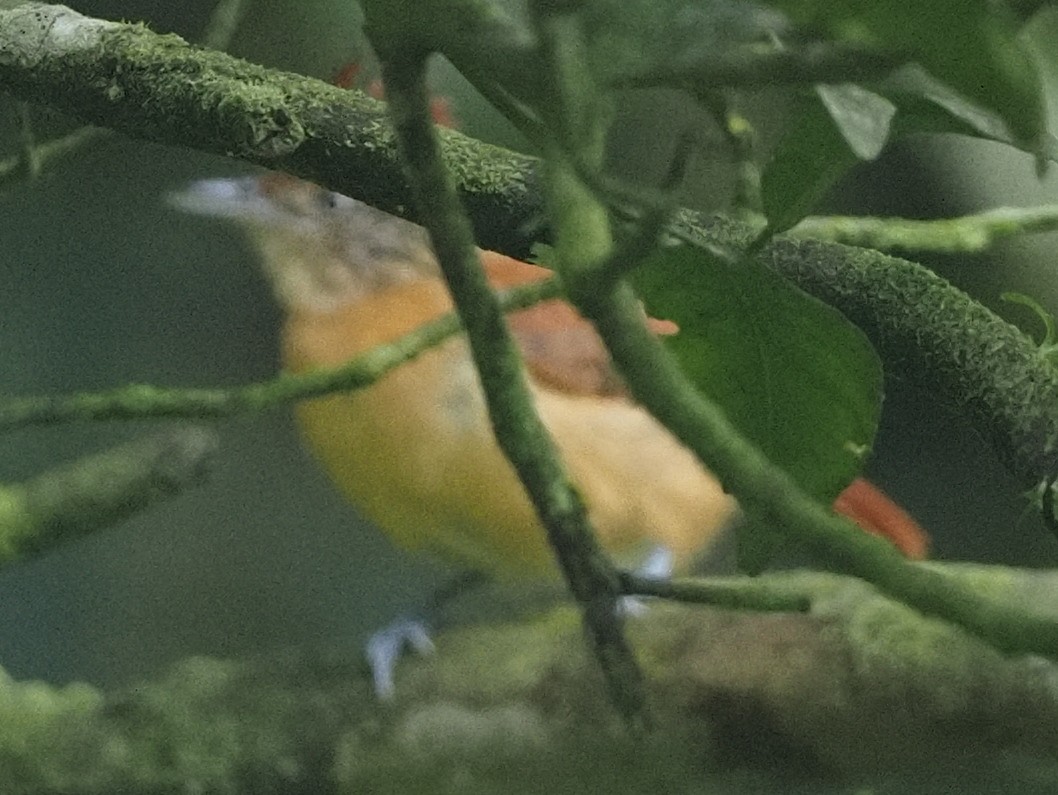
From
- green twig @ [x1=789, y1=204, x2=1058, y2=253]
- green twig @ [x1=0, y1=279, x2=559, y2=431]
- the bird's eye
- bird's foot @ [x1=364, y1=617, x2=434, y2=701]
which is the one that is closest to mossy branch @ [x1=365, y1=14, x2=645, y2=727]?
green twig @ [x1=0, y1=279, x2=559, y2=431]

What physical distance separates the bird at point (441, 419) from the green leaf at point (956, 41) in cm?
68

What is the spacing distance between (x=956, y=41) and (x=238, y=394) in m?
0.27

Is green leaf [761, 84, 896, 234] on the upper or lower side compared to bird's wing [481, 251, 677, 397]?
upper

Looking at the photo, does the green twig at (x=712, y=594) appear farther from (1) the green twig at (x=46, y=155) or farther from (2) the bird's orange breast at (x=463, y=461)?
(2) the bird's orange breast at (x=463, y=461)

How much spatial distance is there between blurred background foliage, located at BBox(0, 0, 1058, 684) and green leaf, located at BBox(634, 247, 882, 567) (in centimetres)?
84

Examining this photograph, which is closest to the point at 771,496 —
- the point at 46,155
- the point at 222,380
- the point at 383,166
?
the point at 383,166

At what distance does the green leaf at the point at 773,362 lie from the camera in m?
0.29

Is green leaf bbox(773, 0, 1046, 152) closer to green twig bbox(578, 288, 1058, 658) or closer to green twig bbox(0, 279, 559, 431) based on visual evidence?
green twig bbox(578, 288, 1058, 658)

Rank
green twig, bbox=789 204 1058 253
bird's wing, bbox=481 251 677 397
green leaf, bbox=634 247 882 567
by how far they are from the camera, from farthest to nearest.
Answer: bird's wing, bbox=481 251 677 397
green twig, bbox=789 204 1058 253
green leaf, bbox=634 247 882 567

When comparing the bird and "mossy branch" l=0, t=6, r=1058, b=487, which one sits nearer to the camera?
"mossy branch" l=0, t=6, r=1058, b=487

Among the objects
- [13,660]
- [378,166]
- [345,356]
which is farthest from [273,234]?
[378,166]

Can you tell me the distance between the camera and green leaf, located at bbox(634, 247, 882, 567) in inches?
11.5

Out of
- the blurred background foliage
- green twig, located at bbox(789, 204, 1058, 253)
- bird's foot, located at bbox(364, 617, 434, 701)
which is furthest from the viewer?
the blurred background foliage

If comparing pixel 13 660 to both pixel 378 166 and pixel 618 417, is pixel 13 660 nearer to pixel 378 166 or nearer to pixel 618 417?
pixel 618 417
